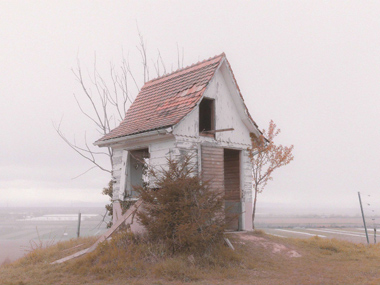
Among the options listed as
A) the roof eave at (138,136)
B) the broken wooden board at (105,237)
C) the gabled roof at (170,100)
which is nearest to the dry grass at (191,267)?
the broken wooden board at (105,237)

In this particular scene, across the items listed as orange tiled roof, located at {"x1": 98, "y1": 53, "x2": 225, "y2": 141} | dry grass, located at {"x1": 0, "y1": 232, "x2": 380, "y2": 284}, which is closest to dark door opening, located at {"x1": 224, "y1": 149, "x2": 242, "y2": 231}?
dry grass, located at {"x1": 0, "y1": 232, "x2": 380, "y2": 284}

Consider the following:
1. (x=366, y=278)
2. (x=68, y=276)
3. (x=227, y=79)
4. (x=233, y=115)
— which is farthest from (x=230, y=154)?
(x=68, y=276)

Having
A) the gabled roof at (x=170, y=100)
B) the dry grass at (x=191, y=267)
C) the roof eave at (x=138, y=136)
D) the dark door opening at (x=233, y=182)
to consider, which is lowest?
Answer: the dry grass at (x=191, y=267)

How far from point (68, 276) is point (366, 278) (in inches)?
312

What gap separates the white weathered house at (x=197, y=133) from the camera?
12898 mm

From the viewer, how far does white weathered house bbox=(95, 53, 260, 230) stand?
12898mm

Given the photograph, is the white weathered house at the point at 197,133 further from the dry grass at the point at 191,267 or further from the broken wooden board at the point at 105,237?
the dry grass at the point at 191,267

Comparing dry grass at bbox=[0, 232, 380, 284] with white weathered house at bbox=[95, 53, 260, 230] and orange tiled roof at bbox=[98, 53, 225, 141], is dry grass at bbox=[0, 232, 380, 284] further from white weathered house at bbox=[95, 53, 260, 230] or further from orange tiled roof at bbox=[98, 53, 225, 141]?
orange tiled roof at bbox=[98, 53, 225, 141]

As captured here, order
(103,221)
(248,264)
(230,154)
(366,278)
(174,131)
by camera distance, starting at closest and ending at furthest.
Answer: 1. (366,278)
2. (248,264)
3. (174,131)
4. (230,154)
5. (103,221)

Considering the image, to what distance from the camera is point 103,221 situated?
65.0 feet

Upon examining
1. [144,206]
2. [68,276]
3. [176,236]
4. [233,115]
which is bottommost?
[68,276]

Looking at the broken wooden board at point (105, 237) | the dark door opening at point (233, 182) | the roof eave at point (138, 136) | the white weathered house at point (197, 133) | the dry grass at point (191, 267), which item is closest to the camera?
the dry grass at point (191, 267)

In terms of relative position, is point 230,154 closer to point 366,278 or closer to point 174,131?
point 174,131

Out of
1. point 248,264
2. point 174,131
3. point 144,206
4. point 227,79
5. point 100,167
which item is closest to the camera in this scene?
point 248,264
